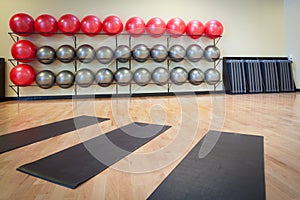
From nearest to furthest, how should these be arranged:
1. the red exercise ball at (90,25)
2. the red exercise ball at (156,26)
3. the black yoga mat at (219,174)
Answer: the black yoga mat at (219,174) → the red exercise ball at (90,25) → the red exercise ball at (156,26)

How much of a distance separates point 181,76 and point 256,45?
259cm

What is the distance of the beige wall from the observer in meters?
4.70

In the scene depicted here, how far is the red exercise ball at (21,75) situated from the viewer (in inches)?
166

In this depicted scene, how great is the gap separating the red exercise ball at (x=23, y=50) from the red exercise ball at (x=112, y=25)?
1601 millimetres

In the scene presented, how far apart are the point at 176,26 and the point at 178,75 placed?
1135 millimetres

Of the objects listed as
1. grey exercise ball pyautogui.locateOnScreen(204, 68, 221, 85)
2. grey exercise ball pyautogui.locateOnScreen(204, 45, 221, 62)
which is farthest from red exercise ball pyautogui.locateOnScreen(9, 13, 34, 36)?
grey exercise ball pyautogui.locateOnScreen(204, 68, 221, 85)

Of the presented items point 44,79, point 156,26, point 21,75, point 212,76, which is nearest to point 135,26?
point 156,26

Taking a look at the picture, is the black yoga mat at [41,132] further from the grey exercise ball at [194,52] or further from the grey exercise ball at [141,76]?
the grey exercise ball at [194,52]

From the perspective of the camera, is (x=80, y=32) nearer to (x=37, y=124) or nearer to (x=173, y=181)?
(x=37, y=124)

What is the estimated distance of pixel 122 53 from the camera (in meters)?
4.60

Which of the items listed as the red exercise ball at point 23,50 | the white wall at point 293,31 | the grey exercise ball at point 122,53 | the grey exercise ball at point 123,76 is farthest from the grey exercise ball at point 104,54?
the white wall at point 293,31

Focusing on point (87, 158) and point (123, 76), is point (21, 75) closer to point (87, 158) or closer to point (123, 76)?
point (123, 76)

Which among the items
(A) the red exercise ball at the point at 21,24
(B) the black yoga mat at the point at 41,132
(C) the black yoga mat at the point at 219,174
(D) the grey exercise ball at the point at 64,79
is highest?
(A) the red exercise ball at the point at 21,24

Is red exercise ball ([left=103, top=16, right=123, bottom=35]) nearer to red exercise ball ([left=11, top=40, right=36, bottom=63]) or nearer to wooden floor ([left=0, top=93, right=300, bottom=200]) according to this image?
red exercise ball ([left=11, top=40, right=36, bottom=63])
